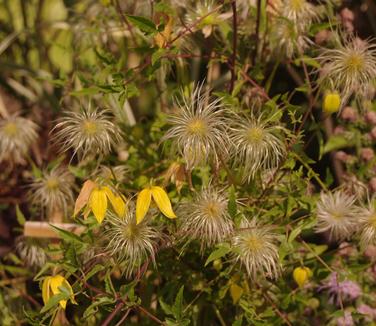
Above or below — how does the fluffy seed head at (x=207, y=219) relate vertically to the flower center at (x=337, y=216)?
above

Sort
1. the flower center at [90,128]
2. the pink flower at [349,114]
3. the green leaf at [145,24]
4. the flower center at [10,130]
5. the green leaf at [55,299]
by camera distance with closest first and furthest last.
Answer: the green leaf at [55,299]
the green leaf at [145,24]
the flower center at [90,128]
the pink flower at [349,114]
the flower center at [10,130]

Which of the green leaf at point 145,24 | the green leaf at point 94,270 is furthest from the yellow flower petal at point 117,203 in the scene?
the green leaf at point 145,24

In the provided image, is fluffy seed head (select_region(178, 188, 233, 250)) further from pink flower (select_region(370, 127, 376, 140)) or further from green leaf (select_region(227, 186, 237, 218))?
pink flower (select_region(370, 127, 376, 140))

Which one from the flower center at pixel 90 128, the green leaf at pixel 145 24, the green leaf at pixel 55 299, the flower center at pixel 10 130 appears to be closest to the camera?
the green leaf at pixel 55 299

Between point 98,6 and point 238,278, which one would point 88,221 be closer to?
point 238,278

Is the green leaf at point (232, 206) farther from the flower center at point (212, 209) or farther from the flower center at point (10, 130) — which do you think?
the flower center at point (10, 130)

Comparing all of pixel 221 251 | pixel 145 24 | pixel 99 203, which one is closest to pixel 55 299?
pixel 99 203
